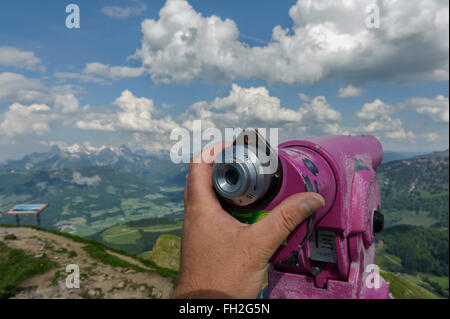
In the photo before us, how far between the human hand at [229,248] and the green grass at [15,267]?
11308 mm

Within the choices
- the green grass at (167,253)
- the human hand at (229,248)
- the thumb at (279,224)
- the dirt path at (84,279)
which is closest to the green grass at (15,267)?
the dirt path at (84,279)

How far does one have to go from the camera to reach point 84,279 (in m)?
11.5

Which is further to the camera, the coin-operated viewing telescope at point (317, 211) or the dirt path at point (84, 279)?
the dirt path at point (84, 279)

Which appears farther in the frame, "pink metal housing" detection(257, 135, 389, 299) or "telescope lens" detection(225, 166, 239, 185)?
"pink metal housing" detection(257, 135, 389, 299)

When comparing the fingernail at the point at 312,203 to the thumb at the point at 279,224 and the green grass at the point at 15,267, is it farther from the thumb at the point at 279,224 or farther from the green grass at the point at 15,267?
the green grass at the point at 15,267

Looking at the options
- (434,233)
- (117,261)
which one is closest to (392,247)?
(434,233)

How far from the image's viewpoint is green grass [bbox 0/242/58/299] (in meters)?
10.3

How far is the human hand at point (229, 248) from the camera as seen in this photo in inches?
91.4

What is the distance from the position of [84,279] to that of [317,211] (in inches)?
460

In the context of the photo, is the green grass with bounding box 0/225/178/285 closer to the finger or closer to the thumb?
the finger

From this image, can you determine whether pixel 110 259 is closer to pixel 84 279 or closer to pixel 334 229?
pixel 84 279

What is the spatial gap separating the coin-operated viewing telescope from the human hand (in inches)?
10.7

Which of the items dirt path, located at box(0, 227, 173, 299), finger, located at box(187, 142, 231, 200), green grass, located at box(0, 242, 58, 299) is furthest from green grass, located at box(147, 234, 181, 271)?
finger, located at box(187, 142, 231, 200)
